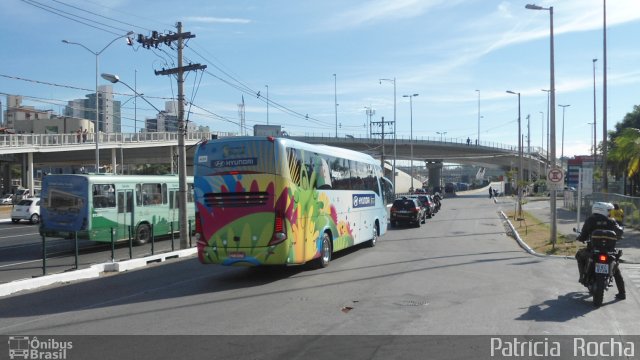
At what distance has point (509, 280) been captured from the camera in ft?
40.5

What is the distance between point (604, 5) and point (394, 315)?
25.2 metres

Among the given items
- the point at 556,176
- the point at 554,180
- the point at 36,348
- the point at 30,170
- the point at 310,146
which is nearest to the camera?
the point at 36,348

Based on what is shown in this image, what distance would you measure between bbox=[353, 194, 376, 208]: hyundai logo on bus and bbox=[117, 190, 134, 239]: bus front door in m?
9.26

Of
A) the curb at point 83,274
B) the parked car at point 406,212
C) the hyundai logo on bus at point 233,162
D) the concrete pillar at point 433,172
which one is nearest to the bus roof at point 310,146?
the hyundai logo on bus at point 233,162

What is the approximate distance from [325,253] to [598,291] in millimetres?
7118

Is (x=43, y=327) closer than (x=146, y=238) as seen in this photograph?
Yes

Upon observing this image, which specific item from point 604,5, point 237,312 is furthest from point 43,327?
point 604,5

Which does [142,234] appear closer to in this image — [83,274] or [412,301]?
[83,274]

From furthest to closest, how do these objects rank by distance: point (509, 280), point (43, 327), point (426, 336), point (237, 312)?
1. point (509, 280)
2. point (237, 312)
3. point (43, 327)
4. point (426, 336)

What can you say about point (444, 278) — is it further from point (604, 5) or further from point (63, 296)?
point (604, 5)

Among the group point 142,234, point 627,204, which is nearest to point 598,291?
point 142,234

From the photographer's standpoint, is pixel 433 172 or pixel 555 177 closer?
pixel 555 177

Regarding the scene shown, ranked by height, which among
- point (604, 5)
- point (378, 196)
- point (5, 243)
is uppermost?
point (604, 5)

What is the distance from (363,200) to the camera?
18891 mm
